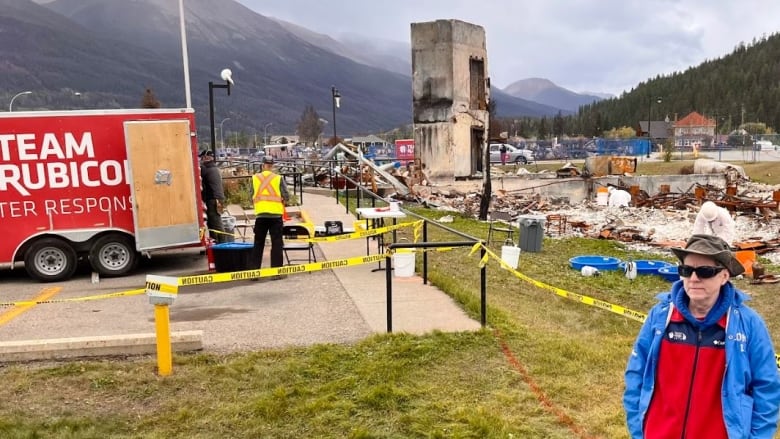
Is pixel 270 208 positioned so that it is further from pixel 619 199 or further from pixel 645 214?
pixel 619 199

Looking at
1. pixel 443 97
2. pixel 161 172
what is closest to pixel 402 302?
pixel 161 172

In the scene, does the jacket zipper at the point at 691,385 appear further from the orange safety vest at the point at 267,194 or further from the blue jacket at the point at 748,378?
the orange safety vest at the point at 267,194

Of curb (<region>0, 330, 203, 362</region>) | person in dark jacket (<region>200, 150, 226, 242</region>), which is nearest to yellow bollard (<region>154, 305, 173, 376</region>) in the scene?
curb (<region>0, 330, 203, 362</region>)

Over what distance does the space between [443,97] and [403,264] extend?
69.1ft

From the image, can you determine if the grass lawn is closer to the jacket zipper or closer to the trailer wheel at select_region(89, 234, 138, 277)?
the jacket zipper

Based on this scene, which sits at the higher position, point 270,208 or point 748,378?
point 270,208

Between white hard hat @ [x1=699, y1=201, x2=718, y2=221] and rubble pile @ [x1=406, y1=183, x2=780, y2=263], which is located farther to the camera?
rubble pile @ [x1=406, y1=183, x2=780, y2=263]

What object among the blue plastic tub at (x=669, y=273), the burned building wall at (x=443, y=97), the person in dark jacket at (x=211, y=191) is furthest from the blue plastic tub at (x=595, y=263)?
the burned building wall at (x=443, y=97)

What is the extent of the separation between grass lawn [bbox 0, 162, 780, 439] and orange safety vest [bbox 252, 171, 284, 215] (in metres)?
3.42

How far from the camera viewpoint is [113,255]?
1008cm

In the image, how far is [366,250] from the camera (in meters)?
11.9

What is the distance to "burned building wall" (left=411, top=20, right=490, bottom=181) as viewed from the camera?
29.3m

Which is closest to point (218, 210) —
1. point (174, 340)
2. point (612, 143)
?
point (174, 340)

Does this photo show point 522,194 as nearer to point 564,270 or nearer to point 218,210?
point 564,270
